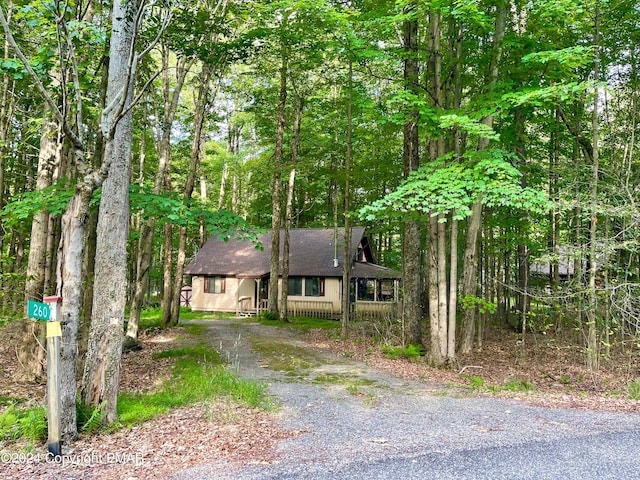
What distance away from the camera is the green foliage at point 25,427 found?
466cm

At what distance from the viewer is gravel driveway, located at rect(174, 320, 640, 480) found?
3.95 m

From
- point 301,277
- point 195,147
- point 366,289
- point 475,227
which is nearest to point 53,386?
point 475,227

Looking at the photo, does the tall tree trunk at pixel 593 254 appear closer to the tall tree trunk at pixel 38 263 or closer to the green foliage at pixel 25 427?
the green foliage at pixel 25 427

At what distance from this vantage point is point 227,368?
9.02 metres

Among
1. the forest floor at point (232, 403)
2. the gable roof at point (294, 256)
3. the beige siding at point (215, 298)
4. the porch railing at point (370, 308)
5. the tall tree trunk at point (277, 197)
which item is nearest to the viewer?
the forest floor at point (232, 403)

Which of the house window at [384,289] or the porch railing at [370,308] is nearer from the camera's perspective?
the porch railing at [370,308]

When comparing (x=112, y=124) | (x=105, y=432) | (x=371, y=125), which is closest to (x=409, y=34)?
(x=371, y=125)

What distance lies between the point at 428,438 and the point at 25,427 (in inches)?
182

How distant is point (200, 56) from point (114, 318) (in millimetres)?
7649

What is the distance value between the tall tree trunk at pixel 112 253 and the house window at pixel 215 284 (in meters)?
19.3

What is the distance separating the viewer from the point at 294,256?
81.9ft

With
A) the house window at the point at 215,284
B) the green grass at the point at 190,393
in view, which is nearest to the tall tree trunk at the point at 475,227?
the green grass at the point at 190,393

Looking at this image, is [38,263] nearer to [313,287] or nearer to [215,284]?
[313,287]

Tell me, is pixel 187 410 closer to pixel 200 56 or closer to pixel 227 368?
pixel 227 368
